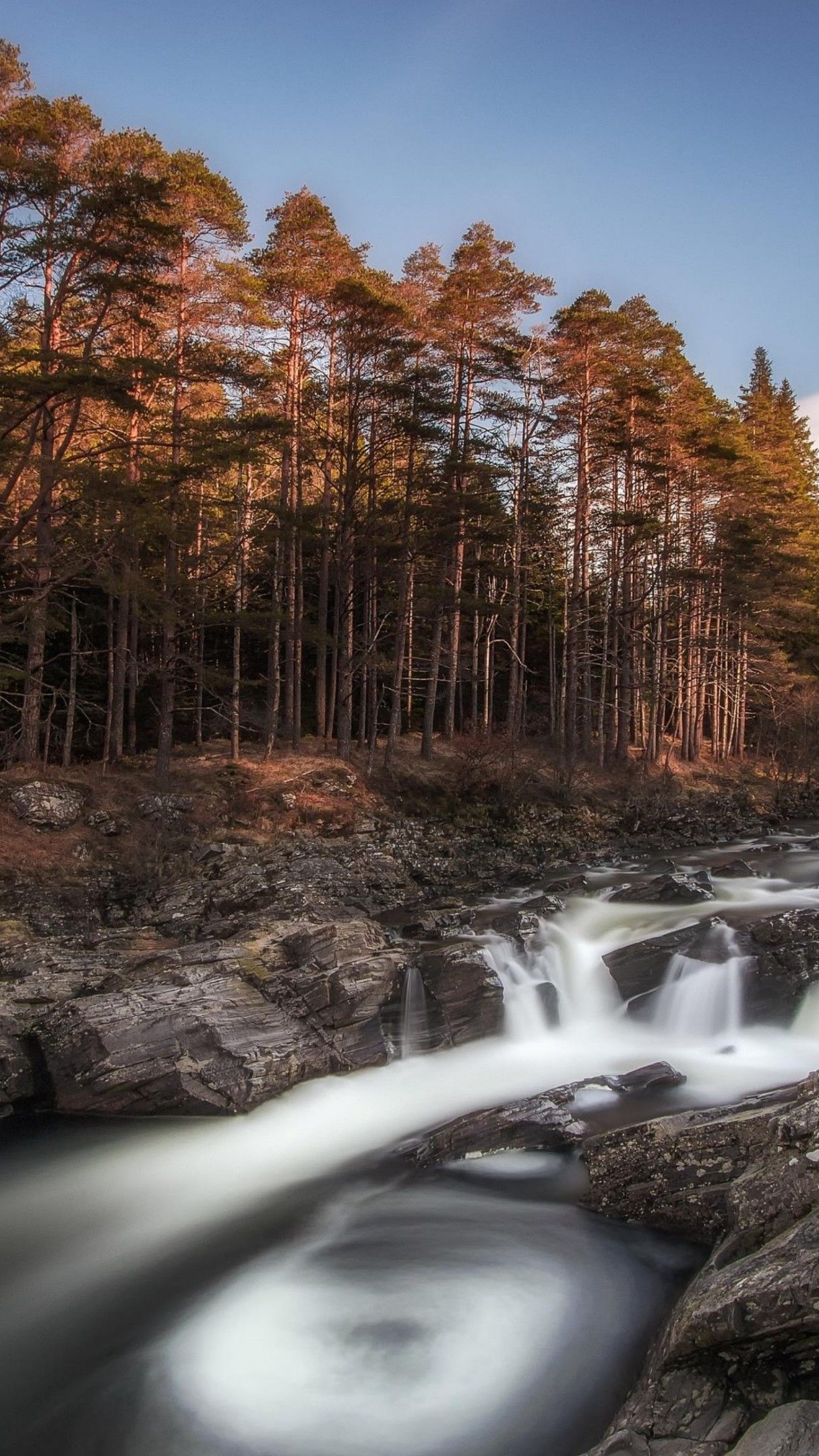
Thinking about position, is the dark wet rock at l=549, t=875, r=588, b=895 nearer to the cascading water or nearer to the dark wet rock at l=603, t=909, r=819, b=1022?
the dark wet rock at l=603, t=909, r=819, b=1022

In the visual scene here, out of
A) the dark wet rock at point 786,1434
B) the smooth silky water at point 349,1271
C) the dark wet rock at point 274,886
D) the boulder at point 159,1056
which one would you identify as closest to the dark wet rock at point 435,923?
the dark wet rock at point 274,886

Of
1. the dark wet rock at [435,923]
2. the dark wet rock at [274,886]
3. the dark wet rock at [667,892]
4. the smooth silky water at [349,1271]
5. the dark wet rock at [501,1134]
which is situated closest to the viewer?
the smooth silky water at [349,1271]

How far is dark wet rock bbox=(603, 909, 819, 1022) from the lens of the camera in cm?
1077

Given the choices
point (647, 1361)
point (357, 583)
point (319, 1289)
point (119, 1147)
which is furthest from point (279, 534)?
point (647, 1361)

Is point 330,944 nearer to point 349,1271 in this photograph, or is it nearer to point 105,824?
point 349,1271

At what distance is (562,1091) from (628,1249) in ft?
7.62

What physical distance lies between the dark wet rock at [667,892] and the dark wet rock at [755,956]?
8.99 feet

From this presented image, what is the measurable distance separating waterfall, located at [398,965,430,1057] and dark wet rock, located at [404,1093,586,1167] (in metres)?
1.79

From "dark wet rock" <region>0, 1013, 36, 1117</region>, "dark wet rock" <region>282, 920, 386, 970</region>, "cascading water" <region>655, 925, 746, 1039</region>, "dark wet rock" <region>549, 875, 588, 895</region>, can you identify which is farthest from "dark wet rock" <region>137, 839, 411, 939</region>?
"cascading water" <region>655, 925, 746, 1039</region>

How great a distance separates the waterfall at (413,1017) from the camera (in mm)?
10367

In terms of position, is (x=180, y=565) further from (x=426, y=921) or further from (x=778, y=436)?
(x=778, y=436)

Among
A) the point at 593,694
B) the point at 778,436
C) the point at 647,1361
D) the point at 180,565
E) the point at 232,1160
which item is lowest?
the point at 232,1160

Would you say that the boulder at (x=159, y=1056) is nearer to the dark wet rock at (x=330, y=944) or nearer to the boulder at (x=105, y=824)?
the dark wet rock at (x=330, y=944)

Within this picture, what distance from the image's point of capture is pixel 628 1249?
6.59 m
